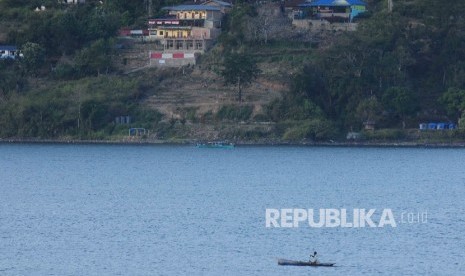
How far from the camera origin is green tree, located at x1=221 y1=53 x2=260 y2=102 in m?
108

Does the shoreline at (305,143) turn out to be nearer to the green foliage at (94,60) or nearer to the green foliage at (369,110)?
the green foliage at (369,110)

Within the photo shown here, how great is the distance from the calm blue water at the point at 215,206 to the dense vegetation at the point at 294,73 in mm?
2179

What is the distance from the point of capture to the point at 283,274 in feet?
167

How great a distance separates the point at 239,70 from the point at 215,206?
38354 millimetres

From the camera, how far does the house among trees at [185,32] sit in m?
116

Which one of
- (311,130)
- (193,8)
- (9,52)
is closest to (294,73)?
(311,130)

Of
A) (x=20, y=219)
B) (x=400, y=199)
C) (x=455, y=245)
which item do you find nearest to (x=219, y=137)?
(x=400, y=199)

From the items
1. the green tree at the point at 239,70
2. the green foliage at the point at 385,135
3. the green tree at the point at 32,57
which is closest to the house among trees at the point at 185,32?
the green tree at the point at 239,70

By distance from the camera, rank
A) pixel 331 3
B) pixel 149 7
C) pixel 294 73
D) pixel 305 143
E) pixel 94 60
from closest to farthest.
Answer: pixel 305 143 < pixel 294 73 < pixel 94 60 < pixel 331 3 < pixel 149 7

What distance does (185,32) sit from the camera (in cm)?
11756

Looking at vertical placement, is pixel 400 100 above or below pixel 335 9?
below

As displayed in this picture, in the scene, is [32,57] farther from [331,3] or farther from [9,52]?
[331,3]

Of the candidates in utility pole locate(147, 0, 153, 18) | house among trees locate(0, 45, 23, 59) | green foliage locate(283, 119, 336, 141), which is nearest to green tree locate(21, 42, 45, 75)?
house among trees locate(0, 45, 23, 59)

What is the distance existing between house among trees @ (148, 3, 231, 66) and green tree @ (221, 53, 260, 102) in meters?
7.00
